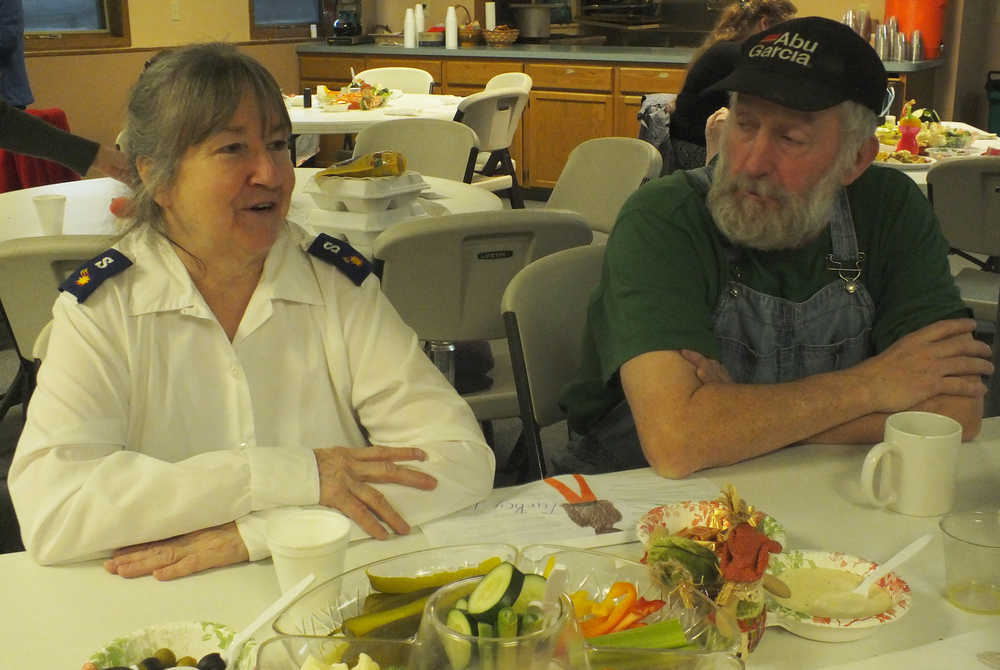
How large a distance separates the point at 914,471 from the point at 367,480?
0.72m

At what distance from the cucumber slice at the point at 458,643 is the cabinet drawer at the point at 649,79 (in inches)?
268

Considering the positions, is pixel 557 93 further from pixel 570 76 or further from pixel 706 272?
pixel 706 272

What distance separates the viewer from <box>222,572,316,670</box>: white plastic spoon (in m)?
0.99

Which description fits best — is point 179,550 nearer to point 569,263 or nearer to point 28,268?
point 569,263

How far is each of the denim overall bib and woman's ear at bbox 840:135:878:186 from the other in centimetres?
6

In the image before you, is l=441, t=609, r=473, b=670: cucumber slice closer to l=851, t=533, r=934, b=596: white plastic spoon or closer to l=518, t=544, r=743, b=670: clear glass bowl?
l=518, t=544, r=743, b=670: clear glass bowl

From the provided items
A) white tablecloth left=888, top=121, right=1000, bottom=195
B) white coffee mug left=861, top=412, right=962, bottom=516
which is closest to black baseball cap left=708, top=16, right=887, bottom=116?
white coffee mug left=861, top=412, right=962, bottom=516

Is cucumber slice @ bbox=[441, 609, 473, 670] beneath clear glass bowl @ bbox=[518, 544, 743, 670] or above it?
above

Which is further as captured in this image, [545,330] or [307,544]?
[545,330]

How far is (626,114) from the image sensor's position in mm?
7617

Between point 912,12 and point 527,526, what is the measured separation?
650 cm

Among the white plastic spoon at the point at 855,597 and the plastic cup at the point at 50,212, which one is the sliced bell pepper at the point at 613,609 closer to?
the white plastic spoon at the point at 855,597

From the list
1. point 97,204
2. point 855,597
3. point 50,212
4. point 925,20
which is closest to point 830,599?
point 855,597

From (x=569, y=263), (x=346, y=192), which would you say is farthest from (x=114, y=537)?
(x=346, y=192)
